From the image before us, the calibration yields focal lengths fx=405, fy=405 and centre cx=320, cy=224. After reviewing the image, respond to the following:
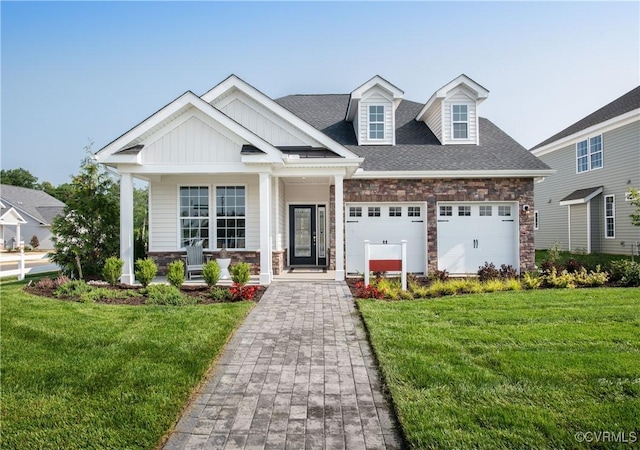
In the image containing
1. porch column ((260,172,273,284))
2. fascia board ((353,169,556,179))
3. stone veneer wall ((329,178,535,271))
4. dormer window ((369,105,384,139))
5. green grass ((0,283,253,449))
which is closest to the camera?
green grass ((0,283,253,449))

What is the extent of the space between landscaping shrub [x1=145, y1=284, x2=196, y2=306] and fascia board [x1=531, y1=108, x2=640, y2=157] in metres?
18.5

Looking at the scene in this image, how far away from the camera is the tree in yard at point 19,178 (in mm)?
64425

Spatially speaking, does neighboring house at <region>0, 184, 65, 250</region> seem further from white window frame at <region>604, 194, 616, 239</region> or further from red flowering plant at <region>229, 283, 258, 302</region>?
white window frame at <region>604, 194, 616, 239</region>

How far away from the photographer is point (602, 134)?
18891mm

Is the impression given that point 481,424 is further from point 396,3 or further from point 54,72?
point 54,72

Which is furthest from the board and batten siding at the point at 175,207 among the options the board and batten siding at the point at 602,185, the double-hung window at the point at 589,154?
the double-hung window at the point at 589,154

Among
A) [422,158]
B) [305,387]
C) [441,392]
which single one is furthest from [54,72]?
[441,392]

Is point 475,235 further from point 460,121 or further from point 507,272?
point 460,121

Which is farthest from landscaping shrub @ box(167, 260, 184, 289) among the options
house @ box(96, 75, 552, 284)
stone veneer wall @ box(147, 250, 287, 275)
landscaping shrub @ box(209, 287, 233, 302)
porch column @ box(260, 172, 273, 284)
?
house @ box(96, 75, 552, 284)

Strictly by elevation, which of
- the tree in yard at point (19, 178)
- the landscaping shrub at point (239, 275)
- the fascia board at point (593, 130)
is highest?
the tree in yard at point (19, 178)

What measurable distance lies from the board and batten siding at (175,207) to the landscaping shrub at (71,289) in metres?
3.29

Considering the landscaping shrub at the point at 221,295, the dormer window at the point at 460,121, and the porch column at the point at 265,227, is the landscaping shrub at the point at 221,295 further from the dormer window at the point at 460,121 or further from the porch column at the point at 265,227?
the dormer window at the point at 460,121

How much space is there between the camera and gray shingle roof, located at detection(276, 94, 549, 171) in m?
13.4

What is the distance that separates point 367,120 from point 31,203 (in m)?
40.8
